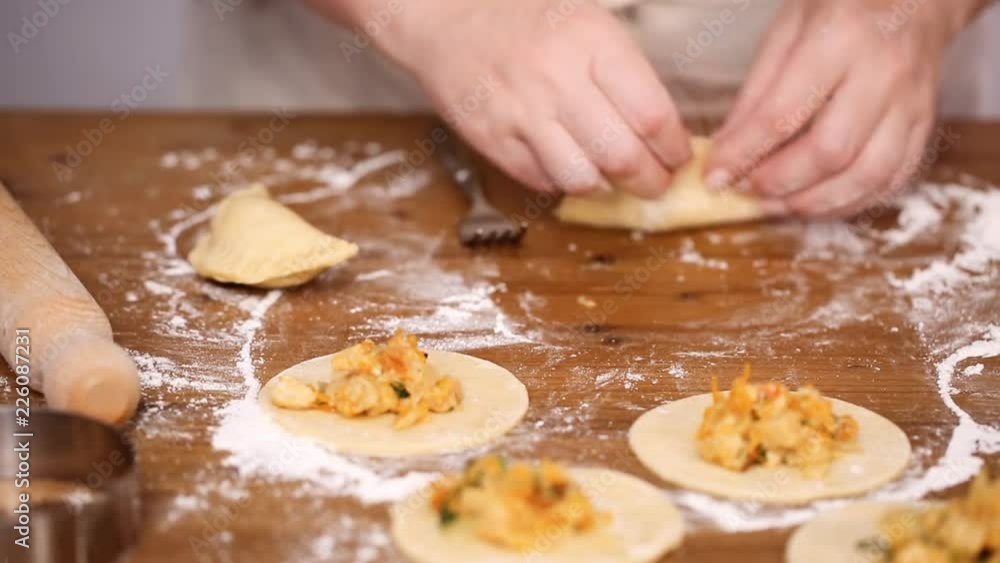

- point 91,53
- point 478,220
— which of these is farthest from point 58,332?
point 91,53

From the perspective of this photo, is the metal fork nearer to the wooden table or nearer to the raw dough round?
the wooden table

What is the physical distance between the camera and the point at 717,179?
2.04 metres

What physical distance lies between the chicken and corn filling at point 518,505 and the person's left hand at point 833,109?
104 centimetres

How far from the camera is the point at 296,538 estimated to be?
1.13m

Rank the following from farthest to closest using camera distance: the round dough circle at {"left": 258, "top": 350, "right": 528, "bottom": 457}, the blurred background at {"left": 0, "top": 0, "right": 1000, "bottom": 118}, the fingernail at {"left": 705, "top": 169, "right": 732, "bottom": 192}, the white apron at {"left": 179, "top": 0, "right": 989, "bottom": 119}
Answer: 1. the blurred background at {"left": 0, "top": 0, "right": 1000, "bottom": 118}
2. the white apron at {"left": 179, "top": 0, "right": 989, "bottom": 119}
3. the fingernail at {"left": 705, "top": 169, "right": 732, "bottom": 192}
4. the round dough circle at {"left": 258, "top": 350, "right": 528, "bottom": 457}

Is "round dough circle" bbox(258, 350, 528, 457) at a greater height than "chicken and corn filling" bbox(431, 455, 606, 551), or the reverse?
"chicken and corn filling" bbox(431, 455, 606, 551)

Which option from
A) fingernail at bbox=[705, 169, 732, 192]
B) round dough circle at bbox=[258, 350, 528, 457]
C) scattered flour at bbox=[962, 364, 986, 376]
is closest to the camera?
round dough circle at bbox=[258, 350, 528, 457]

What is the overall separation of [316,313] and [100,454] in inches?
21.6

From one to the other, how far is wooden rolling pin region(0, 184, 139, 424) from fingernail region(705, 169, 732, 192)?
1099 millimetres

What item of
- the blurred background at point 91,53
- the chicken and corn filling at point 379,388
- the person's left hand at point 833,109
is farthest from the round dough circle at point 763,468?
the blurred background at point 91,53

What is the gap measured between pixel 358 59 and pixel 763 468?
1.57 metres

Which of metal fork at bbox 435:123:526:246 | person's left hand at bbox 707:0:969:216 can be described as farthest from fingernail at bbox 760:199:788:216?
metal fork at bbox 435:123:526:246

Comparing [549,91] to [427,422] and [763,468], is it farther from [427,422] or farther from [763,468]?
[763,468]

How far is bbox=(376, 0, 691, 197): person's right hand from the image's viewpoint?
1.86 metres
